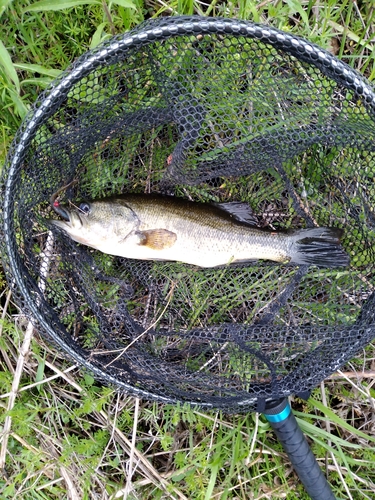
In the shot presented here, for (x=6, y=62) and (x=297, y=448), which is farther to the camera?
(x=297, y=448)

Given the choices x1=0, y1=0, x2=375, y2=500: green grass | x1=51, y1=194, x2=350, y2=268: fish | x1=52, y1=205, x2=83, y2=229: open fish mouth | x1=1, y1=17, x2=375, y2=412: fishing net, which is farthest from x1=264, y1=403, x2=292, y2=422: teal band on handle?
x1=52, y1=205, x2=83, y2=229: open fish mouth

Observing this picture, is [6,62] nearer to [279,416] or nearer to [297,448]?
[279,416]

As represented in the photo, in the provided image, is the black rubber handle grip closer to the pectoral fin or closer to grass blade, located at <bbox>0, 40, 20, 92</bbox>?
the pectoral fin

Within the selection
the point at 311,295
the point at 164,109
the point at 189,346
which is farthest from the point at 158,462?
the point at 164,109

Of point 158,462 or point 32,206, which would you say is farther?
point 158,462

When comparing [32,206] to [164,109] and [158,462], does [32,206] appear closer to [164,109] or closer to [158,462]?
[164,109]

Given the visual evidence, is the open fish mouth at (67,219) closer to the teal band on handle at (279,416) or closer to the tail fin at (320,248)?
the tail fin at (320,248)

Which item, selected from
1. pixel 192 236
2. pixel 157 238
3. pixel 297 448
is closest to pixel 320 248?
pixel 192 236
